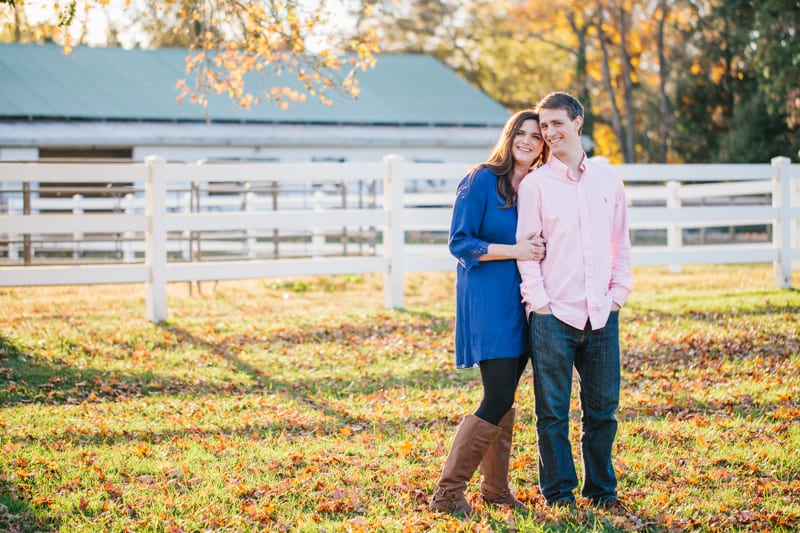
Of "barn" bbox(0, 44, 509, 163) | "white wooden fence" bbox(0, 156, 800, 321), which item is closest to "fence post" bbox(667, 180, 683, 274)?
"white wooden fence" bbox(0, 156, 800, 321)

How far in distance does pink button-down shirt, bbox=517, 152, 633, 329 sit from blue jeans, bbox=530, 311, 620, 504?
0.10m

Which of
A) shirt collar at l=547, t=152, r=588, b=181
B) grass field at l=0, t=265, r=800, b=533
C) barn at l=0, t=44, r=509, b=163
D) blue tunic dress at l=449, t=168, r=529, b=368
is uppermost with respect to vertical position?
barn at l=0, t=44, r=509, b=163

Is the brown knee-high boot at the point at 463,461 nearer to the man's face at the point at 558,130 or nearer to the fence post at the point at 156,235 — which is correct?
the man's face at the point at 558,130

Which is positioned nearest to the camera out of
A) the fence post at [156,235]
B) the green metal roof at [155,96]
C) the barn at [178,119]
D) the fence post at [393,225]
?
the fence post at [156,235]

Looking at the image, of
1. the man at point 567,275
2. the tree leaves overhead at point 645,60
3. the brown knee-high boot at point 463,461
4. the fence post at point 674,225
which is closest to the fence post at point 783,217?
the fence post at point 674,225

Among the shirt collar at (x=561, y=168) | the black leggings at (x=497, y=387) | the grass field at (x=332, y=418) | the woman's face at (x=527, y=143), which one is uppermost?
the woman's face at (x=527, y=143)

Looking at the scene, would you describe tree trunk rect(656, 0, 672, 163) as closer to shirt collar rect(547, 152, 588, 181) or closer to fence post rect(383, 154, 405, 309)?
fence post rect(383, 154, 405, 309)

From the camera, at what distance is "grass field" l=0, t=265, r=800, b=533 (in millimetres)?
5023

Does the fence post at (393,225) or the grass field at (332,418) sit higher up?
the fence post at (393,225)

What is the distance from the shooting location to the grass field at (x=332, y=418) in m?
5.02

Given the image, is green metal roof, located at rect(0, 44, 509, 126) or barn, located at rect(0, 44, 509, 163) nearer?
barn, located at rect(0, 44, 509, 163)

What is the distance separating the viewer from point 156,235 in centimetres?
1048

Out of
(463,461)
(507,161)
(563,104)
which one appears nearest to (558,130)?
(563,104)

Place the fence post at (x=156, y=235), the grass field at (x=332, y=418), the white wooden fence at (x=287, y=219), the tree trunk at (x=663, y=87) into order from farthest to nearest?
the tree trunk at (x=663, y=87) → the fence post at (x=156, y=235) → the white wooden fence at (x=287, y=219) → the grass field at (x=332, y=418)
